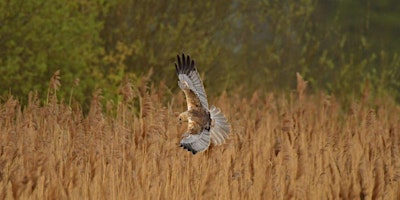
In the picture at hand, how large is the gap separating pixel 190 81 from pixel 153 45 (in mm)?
6972

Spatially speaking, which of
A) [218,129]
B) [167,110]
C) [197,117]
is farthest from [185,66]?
[167,110]

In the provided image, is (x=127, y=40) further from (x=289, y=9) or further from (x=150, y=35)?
(x=289, y=9)

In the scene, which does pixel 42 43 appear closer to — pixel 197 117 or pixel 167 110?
pixel 167 110

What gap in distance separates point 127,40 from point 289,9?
9.47ft

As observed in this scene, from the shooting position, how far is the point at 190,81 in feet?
21.5

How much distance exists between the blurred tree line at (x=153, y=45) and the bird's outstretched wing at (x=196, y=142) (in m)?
5.01

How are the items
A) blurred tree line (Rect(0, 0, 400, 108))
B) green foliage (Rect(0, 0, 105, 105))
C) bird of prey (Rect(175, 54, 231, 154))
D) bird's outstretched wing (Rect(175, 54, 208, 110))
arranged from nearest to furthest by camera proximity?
bird of prey (Rect(175, 54, 231, 154))
bird's outstretched wing (Rect(175, 54, 208, 110))
green foliage (Rect(0, 0, 105, 105))
blurred tree line (Rect(0, 0, 400, 108))

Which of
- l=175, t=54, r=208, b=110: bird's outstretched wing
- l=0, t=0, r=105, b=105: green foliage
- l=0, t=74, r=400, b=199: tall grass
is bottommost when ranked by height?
l=0, t=74, r=400, b=199: tall grass

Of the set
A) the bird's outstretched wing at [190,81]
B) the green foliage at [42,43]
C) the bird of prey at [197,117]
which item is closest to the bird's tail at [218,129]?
the bird of prey at [197,117]

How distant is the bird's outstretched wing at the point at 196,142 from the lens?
5.99 metres

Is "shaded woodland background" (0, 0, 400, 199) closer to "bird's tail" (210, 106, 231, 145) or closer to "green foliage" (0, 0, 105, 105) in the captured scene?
"green foliage" (0, 0, 105, 105)

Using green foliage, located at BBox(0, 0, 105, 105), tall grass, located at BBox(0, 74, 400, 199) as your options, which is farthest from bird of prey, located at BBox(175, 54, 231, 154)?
green foliage, located at BBox(0, 0, 105, 105)

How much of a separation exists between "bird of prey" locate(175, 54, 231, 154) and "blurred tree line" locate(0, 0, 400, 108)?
451cm

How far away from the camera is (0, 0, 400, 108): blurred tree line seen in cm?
1130
